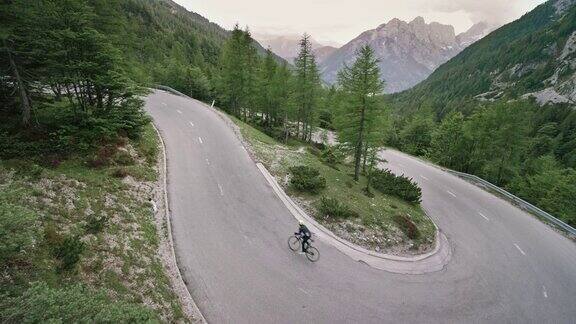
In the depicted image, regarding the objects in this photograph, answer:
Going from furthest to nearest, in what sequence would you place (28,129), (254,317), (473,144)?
(473,144), (28,129), (254,317)

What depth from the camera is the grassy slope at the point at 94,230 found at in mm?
10680

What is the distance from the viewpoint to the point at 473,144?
4681cm

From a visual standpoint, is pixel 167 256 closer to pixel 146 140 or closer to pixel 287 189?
pixel 287 189

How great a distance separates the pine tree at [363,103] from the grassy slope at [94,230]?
19.2 m

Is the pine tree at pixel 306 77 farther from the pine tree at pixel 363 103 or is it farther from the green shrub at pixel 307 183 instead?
the green shrub at pixel 307 183

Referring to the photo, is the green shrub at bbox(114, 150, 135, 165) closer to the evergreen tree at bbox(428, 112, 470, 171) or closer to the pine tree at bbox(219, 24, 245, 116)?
the pine tree at bbox(219, 24, 245, 116)

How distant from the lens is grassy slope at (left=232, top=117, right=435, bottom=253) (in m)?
21.0

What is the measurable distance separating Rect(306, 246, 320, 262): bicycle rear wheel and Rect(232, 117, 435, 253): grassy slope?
351 centimetres

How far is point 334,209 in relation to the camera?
21344 mm

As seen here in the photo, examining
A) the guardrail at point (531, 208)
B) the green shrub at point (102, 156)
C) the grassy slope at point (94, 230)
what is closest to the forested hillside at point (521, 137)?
the guardrail at point (531, 208)

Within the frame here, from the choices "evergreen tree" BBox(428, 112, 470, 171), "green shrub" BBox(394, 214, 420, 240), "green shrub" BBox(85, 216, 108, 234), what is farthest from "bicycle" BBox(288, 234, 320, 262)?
"evergreen tree" BBox(428, 112, 470, 171)

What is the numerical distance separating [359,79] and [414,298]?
1953cm

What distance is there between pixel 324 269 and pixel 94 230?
37.1ft

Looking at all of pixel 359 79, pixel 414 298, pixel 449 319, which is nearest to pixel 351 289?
pixel 414 298
